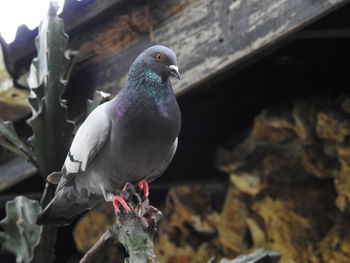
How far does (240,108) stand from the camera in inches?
103

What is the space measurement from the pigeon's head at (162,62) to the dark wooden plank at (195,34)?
394 millimetres

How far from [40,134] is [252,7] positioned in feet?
2.36

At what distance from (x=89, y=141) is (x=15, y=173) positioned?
70 centimetres

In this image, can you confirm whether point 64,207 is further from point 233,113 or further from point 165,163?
point 233,113

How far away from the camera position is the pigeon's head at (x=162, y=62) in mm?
1491

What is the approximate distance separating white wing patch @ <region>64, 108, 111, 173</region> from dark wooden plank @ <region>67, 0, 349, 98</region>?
18.6 inches

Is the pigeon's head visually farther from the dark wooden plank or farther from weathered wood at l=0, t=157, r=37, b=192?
weathered wood at l=0, t=157, r=37, b=192

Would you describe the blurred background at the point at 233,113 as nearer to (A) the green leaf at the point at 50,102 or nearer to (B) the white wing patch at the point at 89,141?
(A) the green leaf at the point at 50,102

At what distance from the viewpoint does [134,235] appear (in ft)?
4.40

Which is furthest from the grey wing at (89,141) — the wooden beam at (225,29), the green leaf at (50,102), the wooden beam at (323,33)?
the wooden beam at (323,33)

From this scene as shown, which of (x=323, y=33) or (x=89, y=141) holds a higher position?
(x=89, y=141)

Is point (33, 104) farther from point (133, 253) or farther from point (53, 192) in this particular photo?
point (133, 253)

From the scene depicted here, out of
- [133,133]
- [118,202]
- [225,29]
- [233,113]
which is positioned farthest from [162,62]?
[233,113]

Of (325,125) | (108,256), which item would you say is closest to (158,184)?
(108,256)
